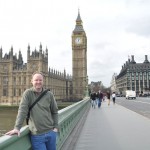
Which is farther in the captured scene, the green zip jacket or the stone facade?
the stone facade

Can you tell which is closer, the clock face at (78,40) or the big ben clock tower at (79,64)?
the big ben clock tower at (79,64)

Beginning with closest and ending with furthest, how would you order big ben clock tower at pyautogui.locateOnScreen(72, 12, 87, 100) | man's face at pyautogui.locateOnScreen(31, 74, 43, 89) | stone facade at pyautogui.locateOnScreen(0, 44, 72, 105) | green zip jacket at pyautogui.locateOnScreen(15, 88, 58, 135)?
green zip jacket at pyautogui.locateOnScreen(15, 88, 58, 135), man's face at pyautogui.locateOnScreen(31, 74, 43, 89), stone facade at pyautogui.locateOnScreen(0, 44, 72, 105), big ben clock tower at pyautogui.locateOnScreen(72, 12, 87, 100)

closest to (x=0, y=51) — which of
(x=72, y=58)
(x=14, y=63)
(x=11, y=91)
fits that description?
(x=14, y=63)

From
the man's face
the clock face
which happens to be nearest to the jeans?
the man's face

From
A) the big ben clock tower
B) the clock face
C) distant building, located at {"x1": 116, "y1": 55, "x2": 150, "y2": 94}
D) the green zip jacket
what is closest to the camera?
the green zip jacket

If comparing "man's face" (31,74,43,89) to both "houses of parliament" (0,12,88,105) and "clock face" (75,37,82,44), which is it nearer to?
"houses of parliament" (0,12,88,105)

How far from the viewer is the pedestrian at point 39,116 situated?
4.37m

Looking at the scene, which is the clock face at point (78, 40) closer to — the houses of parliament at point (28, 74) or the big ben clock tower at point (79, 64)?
the big ben clock tower at point (79, 64)

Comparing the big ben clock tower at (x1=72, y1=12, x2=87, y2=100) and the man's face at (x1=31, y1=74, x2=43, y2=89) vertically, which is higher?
the big ben clock tower at (x1=72, y1=12, x2=87, y2=100)

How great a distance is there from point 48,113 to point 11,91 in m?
94.1

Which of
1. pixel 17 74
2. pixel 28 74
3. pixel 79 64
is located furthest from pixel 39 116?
pixel 79 64

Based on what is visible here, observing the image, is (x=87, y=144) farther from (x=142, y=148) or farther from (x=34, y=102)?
(x=34, y=102)

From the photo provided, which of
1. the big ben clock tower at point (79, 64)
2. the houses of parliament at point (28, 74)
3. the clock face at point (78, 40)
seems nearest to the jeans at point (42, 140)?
the houses of parliament at point (28, 74)

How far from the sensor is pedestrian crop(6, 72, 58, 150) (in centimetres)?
437
